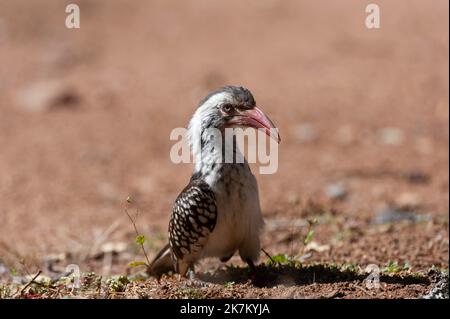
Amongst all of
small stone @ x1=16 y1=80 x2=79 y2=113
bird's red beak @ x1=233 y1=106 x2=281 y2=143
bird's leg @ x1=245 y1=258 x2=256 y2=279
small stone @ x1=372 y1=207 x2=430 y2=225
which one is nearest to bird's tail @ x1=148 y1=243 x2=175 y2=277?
bird's leg @ x1=245 y1=258 x2=256 y2=279

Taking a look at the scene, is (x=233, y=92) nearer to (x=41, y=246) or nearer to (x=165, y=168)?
(x=41, y=246)

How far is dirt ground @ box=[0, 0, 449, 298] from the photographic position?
618 cm

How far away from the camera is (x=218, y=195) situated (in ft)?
A: 16.2

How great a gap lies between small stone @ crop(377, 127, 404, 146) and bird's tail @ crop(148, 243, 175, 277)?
498 centimetres

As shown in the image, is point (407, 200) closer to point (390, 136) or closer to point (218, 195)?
point (390, 136)

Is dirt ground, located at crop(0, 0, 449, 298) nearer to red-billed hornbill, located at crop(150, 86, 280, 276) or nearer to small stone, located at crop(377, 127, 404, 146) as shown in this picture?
small stone, located at crop(377, 127, 404, 146)

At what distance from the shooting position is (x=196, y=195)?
193 inches

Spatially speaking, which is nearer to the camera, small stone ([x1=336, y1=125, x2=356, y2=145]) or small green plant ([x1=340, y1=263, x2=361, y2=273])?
small green plant ([x1=340, y1=263, x2=361, y2=273])

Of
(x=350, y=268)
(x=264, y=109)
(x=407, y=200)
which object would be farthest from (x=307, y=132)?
(x=350, y=268)

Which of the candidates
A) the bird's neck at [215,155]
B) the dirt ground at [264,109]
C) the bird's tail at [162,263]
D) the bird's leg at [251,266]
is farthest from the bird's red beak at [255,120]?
the bird's tail at [162,263]

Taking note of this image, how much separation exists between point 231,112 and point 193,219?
28.0 inches

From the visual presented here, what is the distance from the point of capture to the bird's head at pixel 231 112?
507 cm

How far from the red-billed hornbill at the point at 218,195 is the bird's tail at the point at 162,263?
0.35 m

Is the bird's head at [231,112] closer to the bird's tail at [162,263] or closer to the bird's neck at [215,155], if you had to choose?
the bird's neck at [215,155]
